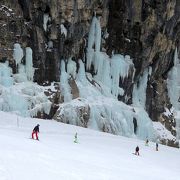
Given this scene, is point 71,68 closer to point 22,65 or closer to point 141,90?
point 22,65

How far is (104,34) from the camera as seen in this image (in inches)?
2287

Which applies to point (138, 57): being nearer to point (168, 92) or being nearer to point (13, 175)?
point (168, 92)

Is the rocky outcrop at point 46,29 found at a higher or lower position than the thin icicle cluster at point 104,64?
higher

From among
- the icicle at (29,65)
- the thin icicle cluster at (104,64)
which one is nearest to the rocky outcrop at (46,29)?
the icicle at (29,65)

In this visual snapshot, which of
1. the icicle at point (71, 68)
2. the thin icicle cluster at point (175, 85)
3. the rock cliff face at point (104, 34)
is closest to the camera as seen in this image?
the rock cliff face at point (104, 34)

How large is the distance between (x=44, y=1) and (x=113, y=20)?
10.7 m

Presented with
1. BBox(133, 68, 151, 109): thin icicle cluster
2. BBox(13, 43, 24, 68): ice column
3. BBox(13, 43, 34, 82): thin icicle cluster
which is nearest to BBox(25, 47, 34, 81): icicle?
BBox(13, 43, 34, 82): thin icicle cluster

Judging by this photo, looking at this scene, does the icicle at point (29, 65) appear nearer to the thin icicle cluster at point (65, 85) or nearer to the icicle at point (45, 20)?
the icicle at point (45, 20)

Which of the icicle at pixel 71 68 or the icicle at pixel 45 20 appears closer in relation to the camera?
the icicle at pixel 45 20

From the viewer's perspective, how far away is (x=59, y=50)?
173ft

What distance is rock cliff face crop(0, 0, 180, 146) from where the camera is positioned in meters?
50.1

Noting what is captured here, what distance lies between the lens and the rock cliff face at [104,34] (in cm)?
5006

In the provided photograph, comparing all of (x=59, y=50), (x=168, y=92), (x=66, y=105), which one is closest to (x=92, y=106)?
(x=66, y=105)

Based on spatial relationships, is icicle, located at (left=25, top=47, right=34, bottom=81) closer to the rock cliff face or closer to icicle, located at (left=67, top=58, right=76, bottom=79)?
the rock cliff face
